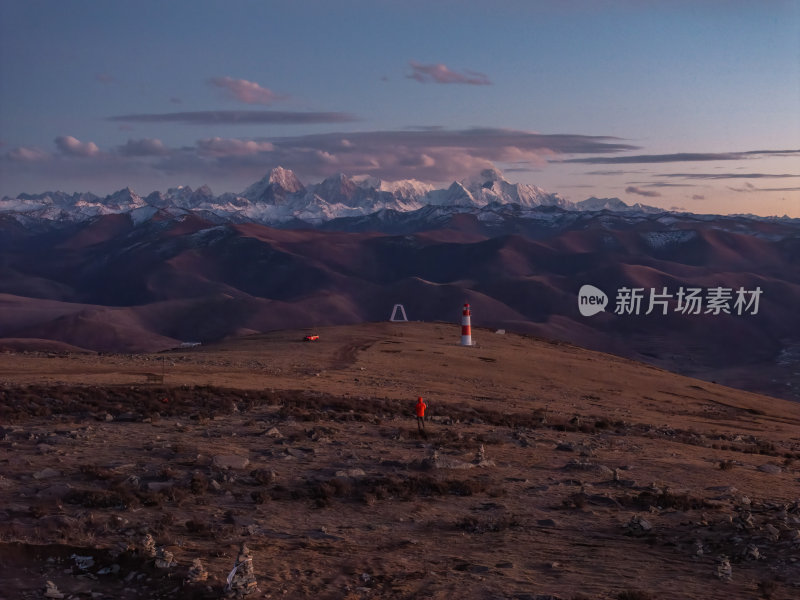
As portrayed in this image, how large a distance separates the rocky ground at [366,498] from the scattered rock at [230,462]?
0.08 meters

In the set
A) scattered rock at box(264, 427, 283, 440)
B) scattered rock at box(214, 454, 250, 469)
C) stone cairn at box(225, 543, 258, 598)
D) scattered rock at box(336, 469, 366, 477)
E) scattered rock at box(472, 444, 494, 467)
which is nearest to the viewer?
stone cairn at box(225, 543, 258, 598)

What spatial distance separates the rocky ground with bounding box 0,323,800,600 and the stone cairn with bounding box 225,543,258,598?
0.02 metres

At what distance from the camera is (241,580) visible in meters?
9.51

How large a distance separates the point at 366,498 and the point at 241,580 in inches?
180

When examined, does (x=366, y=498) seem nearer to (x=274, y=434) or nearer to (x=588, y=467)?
(x=274, y=434)

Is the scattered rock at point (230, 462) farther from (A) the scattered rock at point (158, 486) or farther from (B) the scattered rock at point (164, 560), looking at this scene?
(B) the scattered rock at point (164, 560)

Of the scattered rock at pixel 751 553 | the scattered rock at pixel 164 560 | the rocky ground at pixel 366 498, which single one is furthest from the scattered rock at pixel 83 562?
the scattered rock at pixel 751 553

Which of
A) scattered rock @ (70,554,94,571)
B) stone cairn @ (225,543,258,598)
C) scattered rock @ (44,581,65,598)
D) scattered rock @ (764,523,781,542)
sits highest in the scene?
scattered rock @ (764,523,781,542)

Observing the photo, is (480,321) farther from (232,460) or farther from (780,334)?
(232,460)

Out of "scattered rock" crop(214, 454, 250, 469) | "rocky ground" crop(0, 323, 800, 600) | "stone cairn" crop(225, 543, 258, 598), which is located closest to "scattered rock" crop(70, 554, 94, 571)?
"rocky ground" crop(0, 323, 800, 600)

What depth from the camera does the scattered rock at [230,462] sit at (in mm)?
15247

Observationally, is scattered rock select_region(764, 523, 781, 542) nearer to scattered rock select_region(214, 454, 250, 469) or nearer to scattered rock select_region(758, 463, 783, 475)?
scattered rock select_region(758, 463, 783, 475)

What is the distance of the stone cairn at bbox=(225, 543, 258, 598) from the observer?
9.39 meters

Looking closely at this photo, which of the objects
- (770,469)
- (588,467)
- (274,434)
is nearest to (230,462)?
(274,434)
